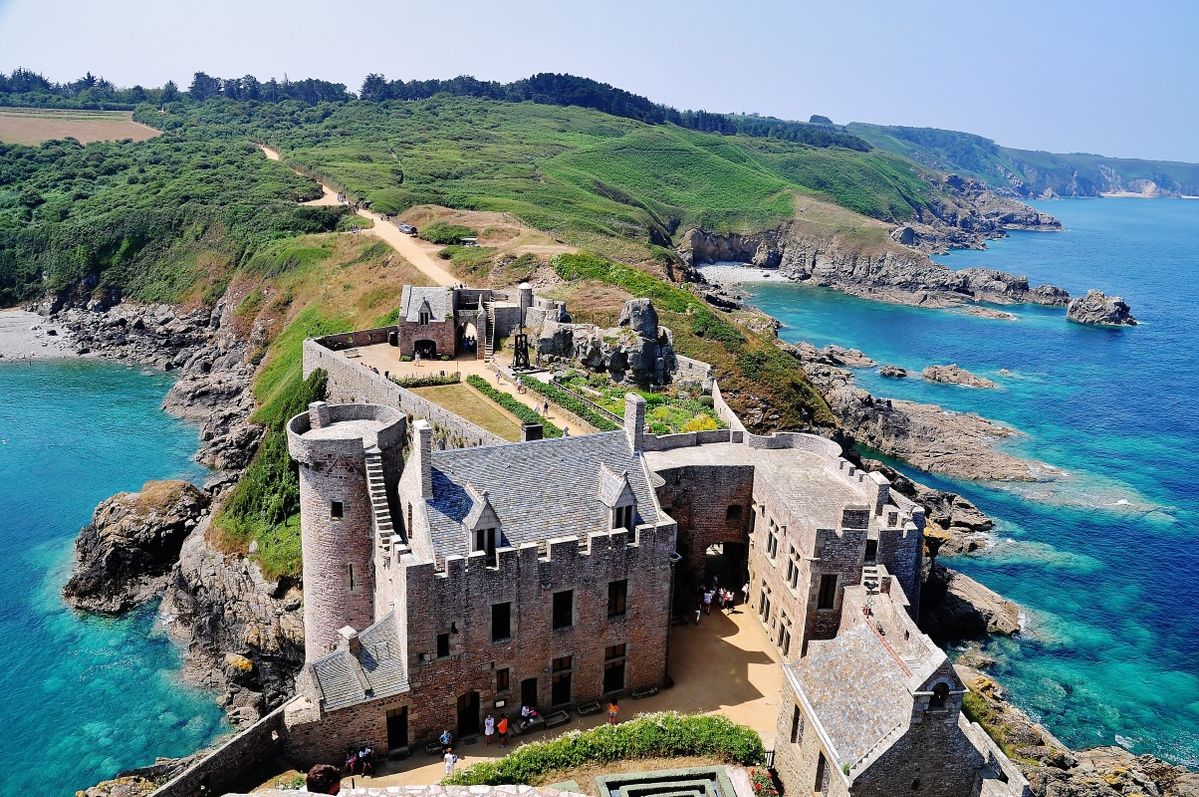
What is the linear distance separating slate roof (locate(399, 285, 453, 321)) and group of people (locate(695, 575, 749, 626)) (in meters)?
33.1

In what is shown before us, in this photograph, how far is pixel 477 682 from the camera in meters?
35.7

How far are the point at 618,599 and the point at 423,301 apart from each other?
37924 millimetres

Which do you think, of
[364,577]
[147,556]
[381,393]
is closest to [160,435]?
[147,556]

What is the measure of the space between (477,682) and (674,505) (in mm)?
14218

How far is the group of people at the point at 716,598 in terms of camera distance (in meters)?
45.0

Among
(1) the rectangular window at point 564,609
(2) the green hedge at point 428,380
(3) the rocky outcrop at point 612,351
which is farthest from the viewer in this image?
(3) the rocky outcrop at point 612,351

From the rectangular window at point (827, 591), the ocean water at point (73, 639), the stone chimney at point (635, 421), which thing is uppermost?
the stone chimney at point (635, 421)

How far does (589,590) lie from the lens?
36.7m

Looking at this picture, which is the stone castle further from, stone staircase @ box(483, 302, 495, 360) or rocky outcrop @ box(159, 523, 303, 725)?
stone staircase @ box(483, 302, 495, 360)

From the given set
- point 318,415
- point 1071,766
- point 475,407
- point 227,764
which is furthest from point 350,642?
point 1071,766

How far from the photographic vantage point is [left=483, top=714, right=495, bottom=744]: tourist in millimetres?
35500

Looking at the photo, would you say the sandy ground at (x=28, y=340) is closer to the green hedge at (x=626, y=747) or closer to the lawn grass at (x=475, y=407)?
the lawn grass at (x=475, y=407)

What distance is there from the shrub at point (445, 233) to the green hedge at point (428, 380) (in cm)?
5552

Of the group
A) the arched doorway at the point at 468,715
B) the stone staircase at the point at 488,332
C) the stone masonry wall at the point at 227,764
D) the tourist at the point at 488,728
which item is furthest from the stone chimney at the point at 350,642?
the stone staircase at the point at 488,332
